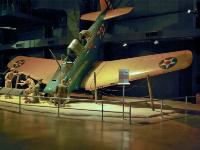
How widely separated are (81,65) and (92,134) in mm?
7541

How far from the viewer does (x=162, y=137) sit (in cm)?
812

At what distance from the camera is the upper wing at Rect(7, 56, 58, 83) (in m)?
16.7

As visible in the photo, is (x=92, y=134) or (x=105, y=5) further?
(x=105, y=5)

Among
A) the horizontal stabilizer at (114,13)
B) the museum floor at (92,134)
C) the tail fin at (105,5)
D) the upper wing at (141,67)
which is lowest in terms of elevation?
the museum floor at (92,134)

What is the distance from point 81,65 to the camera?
51.2ft

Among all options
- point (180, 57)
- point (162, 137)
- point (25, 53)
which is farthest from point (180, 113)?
point (25, 53)

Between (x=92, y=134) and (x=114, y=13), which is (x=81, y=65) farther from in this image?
(x=92, y=134)

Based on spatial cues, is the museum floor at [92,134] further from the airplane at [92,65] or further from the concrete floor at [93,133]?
the airplane at [92,65]

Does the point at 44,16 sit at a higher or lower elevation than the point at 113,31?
higher

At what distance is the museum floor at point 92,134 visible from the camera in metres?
7.09

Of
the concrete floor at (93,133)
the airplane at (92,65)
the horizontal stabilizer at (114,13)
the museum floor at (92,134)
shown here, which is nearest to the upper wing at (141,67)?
the airplane at (92,65)

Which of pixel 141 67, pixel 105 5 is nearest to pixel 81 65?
pixel 141 67

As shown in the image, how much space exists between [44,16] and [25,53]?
398cm

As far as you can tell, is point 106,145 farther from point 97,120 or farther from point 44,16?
point 44,16
